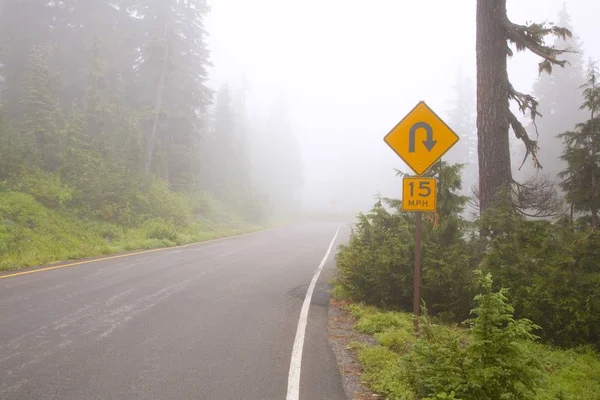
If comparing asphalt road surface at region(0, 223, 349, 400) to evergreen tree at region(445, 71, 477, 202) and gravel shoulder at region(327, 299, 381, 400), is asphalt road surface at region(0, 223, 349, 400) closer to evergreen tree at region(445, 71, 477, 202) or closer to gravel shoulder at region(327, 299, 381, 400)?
gravel shoulder at region(327, 299, 381, 400)

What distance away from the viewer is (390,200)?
8.88 meters

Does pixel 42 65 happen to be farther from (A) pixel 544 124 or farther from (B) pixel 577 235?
(A) pixel 544 124

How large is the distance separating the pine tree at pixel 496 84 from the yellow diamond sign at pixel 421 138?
285 cm

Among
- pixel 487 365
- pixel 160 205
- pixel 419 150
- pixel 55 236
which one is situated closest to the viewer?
pixel 487 365

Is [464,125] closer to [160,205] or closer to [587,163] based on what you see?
[160,205]

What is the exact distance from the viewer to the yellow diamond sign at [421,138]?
254 inches

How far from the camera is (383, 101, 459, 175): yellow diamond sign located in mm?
6453

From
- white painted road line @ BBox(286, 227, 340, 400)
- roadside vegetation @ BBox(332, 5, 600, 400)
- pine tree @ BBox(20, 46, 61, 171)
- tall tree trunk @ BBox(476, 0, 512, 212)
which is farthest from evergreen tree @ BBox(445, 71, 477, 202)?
white painted road line @ BBox(286, 227, 340, 400)

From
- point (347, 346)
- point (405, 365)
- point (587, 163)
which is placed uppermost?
point (587, 163)

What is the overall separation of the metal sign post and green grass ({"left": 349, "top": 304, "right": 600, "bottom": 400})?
606 millimetres

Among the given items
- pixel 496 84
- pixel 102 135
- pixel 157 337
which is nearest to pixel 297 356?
pixel 157 337

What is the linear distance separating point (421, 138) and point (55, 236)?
12785 millimetres

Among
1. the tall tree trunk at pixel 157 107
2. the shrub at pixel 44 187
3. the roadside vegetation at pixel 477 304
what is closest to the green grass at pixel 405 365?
the roadside vegetation at pixel 477 304

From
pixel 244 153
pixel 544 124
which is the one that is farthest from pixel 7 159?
pixel 544 124
